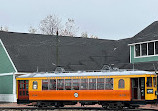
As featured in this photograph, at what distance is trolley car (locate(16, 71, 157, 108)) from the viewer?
90.6 ft

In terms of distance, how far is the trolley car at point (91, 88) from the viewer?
27625 mm

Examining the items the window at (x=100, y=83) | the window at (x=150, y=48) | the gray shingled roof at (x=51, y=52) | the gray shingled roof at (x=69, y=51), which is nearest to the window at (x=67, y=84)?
the window at (x=100, y=83)

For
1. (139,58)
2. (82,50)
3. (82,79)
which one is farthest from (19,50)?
(82,79)

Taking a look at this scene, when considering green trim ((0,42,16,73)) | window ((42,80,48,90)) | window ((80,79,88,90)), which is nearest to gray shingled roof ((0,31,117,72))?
green trim ((0,42,16,73))

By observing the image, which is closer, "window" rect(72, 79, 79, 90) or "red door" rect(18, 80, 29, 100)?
"window" rect(72, 79, 79, 90)

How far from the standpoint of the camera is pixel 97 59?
157ft

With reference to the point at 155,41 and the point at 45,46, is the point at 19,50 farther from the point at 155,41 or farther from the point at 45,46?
the point at 155,41

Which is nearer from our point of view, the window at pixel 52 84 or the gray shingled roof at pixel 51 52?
the window at pixel 52 84

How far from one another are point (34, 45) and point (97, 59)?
8083 millimetres

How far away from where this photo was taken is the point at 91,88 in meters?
29.1

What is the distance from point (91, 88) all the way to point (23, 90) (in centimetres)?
669

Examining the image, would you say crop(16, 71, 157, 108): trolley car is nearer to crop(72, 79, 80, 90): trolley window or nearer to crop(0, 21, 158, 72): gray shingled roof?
crop(72, 79, 80, 90): trolley window

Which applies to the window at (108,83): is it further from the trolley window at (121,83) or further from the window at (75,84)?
the window at (75,84)

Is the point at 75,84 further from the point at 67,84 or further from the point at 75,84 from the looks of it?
the point at 67,84
